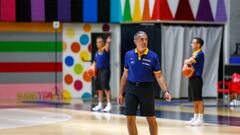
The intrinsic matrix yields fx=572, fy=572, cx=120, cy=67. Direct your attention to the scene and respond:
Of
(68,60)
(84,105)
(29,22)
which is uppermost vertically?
(29,22)

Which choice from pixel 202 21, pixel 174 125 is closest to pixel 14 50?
pixel 202 21

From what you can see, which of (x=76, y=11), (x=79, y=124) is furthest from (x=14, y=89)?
(x=79, y=124)

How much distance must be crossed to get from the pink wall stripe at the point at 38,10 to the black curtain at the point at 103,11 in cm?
224

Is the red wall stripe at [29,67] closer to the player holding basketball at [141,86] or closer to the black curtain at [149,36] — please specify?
the black curtain at [149,36]

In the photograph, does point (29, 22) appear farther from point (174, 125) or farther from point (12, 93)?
point (174, 125)

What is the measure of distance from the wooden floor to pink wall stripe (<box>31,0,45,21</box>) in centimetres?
549

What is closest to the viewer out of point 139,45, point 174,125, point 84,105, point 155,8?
point 139,45

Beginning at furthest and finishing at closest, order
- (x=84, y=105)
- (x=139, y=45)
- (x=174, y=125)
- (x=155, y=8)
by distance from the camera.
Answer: (x=155, y=8) → (x=84, y=105) → (x=174, y=125) → (x=139, y=45)

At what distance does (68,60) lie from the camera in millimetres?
22703

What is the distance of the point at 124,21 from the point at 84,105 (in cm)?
461

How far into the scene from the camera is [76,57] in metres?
22.7

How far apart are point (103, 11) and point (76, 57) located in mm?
2115

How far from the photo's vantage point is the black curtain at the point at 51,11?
2211cm

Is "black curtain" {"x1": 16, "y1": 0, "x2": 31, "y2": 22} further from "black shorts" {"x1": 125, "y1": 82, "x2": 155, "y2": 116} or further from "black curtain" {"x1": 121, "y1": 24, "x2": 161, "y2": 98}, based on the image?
"black shorts" {"x1": 125, "y1": 82, "x2": 155, "y2": 116}
